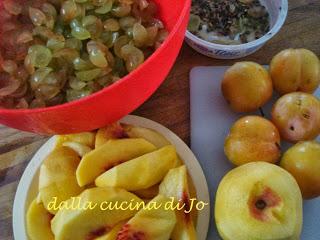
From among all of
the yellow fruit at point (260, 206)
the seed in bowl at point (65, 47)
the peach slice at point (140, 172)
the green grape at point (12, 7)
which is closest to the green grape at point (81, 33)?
the seed in bowl at point (65, 47)

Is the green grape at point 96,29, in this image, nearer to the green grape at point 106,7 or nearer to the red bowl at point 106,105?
the green grape at point 106,7

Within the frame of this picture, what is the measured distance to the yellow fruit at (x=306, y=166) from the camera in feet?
2.12

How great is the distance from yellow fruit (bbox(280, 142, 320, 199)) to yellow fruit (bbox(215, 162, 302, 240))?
5cm

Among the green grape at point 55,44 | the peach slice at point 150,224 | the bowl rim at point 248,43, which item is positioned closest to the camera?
the peach slice at point 150,224

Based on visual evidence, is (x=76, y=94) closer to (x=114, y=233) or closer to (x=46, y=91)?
(x=46, y=91)

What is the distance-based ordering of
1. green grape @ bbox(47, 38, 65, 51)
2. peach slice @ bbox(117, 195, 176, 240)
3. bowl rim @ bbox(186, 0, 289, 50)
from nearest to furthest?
peach slice @ bbox(117, 195, 176, 240), green grape @ bbox(47, 38, 65, 51), bowl rim @ bbox(186, 0, 289, 50)

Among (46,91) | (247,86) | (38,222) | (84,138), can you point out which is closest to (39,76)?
(46,91)

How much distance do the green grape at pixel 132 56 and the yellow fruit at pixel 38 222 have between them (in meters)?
0.26

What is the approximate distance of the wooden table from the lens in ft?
2.38

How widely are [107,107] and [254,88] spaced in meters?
0.27

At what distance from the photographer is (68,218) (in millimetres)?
570

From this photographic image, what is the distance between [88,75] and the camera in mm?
656

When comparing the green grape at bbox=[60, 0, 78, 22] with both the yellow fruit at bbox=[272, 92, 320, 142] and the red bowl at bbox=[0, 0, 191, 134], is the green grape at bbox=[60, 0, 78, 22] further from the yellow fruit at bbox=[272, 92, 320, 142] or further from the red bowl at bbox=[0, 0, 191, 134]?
the yellow fruit at bbox=[272, 92, 320, 142]

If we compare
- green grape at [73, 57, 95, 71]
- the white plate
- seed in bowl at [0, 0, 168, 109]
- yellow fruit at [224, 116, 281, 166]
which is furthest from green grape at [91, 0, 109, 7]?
yellow fruit at [224, 116, 281, 166]
